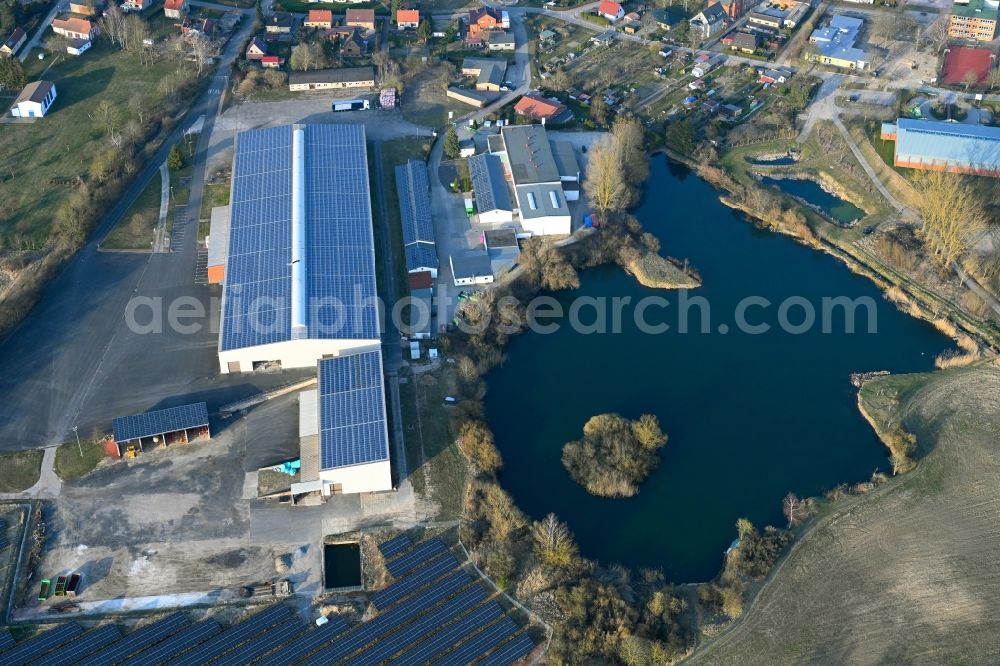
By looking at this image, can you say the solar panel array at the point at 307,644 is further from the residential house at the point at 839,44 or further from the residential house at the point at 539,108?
the residential house at the point at 839,44

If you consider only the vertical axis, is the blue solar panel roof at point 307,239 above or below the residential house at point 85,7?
below

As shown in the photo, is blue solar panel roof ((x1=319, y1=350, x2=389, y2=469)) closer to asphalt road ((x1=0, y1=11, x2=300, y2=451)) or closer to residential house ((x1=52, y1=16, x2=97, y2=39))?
asphalt road ((x1=0, y1=11, x2=300, y2=451))

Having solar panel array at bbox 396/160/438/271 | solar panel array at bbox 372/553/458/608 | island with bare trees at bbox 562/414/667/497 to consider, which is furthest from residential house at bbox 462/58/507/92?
solar panel array at bbox 372/553/458/608

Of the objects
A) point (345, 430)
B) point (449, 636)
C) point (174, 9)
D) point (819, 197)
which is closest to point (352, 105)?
point (174, 9)

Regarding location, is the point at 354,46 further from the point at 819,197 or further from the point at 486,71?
the point at 819,197

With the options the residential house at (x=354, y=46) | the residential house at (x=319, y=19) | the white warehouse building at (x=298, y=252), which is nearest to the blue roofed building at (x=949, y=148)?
the white warehouse building at (x=298, y=252)

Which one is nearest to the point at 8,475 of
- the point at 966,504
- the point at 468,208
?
the point at 468,208
